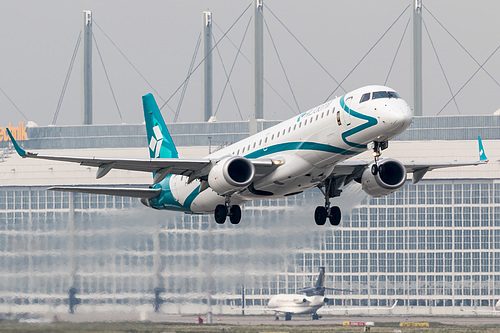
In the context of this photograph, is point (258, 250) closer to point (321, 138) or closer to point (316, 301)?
point (321, 138)

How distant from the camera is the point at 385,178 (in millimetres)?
52719

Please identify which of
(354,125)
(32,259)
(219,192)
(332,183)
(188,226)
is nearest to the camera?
(354,125)

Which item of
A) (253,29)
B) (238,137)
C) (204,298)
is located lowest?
(204,298)

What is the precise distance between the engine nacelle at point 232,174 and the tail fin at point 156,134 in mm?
13608

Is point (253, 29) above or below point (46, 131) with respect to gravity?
above

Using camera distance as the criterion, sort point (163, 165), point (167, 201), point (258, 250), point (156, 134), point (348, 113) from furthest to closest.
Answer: point (258, 250)
point (156, 134)
point (167, 201)
point (163, 165)
point (348, 113)

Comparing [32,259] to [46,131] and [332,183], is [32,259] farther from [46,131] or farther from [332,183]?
[46,131]

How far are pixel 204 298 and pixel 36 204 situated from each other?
7696cm

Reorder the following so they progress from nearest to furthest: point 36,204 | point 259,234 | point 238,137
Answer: point 259,234 < point 36,204 < point 238,137

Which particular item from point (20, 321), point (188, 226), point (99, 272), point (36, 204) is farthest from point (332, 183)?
point (36, 204)

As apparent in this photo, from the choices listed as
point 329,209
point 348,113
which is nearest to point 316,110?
point 348,113

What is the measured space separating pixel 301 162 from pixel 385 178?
17.2 feet

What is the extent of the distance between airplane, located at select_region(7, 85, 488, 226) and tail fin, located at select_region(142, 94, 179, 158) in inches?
258

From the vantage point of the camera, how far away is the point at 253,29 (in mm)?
178500
